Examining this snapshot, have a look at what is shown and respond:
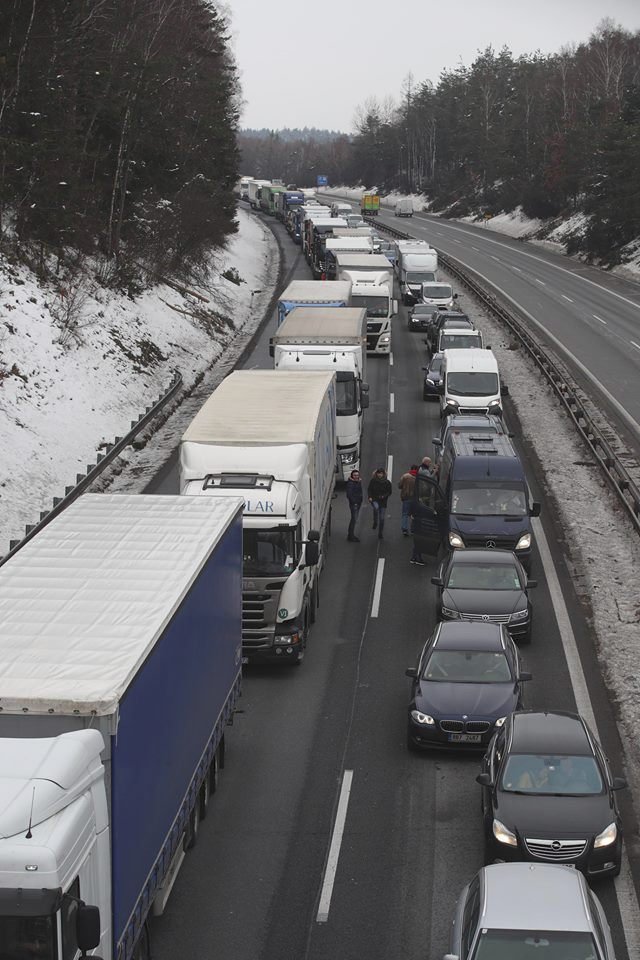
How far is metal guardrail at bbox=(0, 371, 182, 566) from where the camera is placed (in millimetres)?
24281

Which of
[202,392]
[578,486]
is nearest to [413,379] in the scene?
[202,392]

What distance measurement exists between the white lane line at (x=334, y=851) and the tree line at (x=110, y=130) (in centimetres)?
2856

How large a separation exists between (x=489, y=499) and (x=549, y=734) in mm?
10411

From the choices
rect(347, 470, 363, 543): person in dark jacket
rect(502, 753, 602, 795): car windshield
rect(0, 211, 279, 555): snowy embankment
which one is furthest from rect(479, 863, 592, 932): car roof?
rect(0, 211, 279, 555): snowy embankment

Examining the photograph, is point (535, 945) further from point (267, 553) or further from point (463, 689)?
point (267, 553)

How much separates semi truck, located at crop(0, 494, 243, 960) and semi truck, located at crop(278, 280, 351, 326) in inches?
1032

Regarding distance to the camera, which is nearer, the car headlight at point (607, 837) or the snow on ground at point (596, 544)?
the car headlight at point (607, 837)

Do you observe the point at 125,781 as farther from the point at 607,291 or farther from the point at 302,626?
the point at 607,291

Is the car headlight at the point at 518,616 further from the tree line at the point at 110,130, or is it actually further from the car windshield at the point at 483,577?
the tree line at the point at 110,130

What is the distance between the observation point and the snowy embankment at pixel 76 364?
99.7 feet

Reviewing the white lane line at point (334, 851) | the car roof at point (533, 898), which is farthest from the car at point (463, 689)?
the car roof at point (533, 898)

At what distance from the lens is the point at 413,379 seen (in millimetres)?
44344

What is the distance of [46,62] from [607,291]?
37157mm

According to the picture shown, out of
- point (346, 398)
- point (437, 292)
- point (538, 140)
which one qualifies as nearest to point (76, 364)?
point (346, 398)
